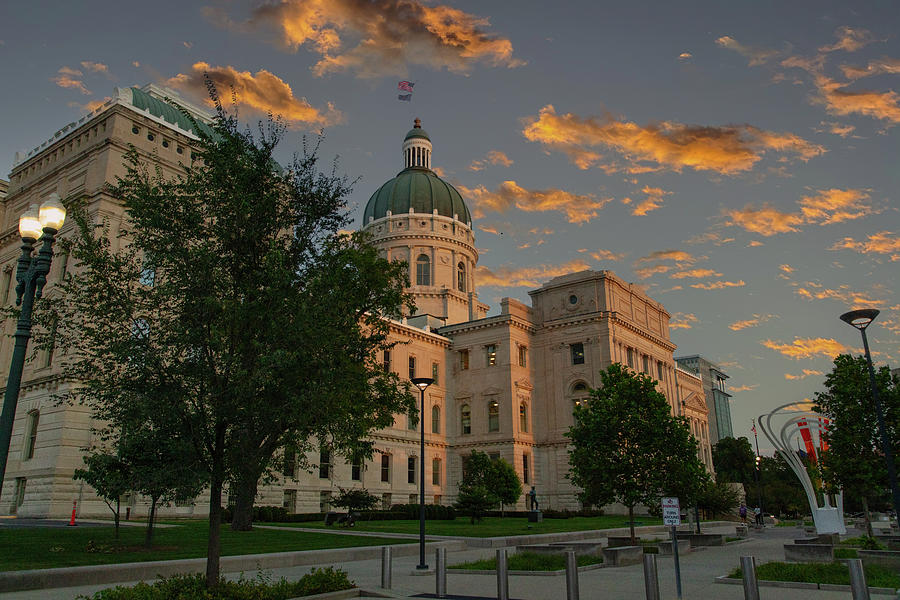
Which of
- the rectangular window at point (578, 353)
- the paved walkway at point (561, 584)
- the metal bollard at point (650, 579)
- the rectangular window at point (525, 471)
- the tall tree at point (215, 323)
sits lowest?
the paved walkway at point (561, 584)

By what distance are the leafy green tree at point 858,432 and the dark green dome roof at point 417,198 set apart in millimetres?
60314

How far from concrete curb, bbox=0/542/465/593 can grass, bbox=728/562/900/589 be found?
1235 centimetres

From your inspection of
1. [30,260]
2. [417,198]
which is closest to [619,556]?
[30,260]

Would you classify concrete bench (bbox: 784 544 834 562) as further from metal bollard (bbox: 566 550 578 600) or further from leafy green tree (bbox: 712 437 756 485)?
leafy green tree (bbox: 712 437 756 485)

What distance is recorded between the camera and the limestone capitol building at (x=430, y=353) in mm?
37281

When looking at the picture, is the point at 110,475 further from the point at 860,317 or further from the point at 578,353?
the point at 578,353

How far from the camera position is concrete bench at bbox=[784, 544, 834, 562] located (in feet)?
64.1

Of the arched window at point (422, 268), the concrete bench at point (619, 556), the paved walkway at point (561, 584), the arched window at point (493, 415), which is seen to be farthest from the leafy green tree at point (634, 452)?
the arched window at point (422, 268)

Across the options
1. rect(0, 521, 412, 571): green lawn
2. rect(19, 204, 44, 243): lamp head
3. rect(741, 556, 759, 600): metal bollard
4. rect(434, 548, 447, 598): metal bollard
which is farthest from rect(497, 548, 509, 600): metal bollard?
rect(19, 204, 44, 243): lamp head

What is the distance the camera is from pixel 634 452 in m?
26.5

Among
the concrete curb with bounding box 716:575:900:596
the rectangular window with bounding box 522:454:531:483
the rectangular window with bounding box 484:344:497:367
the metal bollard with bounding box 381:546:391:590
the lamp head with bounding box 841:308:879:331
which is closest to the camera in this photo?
the concrete curb with bounding box 716:575:900:596

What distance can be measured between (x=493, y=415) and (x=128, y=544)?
1748 inches

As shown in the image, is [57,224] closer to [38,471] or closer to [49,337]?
[49,337]

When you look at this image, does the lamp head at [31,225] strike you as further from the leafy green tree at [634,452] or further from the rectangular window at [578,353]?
the rectangular window at [578,353]
